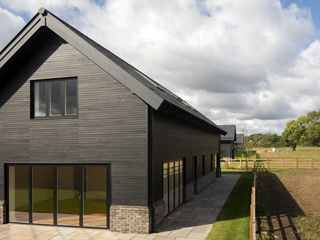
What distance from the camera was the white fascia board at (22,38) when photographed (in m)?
10.8

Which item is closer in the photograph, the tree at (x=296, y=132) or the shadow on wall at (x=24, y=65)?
the shadow on wall at (x=24, y=65)

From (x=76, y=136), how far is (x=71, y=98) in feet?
4.68

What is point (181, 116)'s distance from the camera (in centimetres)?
1335

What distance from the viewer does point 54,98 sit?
1109 cm

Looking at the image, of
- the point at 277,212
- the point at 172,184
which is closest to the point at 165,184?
the point at 172,184

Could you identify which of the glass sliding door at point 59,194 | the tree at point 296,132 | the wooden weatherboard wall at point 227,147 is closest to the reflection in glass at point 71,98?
the glass sliding door at point 59,194

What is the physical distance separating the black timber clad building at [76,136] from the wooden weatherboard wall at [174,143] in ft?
0.26

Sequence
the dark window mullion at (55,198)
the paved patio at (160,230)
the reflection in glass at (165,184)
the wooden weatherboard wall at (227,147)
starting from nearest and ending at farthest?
1. the paved patio at (160,230)
2. the dark window mullion at (55,198)
3. the reflection in glass at (165,184)
4. the wooden weatherboard wall at (227,147)

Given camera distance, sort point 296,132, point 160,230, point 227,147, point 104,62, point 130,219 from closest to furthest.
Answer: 1. point 130,219
2. point 160,230
3. point 104,62
4. point 227,147
5. point 296,132

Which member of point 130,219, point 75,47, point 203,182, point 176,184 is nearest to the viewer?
point 130,219

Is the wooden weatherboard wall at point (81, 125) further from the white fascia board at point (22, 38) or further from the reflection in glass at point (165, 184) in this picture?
the reflection in glass at point (165, 184)

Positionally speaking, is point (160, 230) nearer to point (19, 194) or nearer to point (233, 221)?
point (233, 221)

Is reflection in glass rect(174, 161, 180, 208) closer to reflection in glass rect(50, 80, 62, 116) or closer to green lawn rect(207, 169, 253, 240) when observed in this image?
green lawn rect(207, 169, 253, 240)

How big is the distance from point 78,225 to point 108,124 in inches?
148
